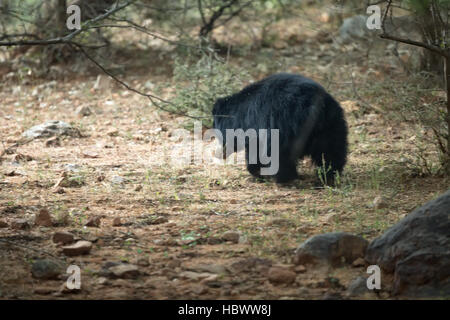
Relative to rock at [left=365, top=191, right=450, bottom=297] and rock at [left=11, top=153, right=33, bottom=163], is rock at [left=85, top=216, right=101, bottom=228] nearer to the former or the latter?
rock at [left=365, top=191, right=450, bottom=297]

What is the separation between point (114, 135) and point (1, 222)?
322 centimetres

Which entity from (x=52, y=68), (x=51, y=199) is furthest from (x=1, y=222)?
(x=52, y=68)

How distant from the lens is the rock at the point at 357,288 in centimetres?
289

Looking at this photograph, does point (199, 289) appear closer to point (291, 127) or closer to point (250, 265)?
point (250, 265)

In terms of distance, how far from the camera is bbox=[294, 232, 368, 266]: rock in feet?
10.6

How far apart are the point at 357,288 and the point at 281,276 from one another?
1.30 feet

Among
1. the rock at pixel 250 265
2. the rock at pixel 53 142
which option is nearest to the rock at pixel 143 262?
the rock at pixel 250 265

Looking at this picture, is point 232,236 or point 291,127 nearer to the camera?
point 232,236

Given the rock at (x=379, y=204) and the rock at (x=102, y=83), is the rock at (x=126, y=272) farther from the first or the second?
the rock at (x=102, y=83)

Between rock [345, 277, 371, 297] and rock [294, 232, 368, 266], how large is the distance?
28 centimetres

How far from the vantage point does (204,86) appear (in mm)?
7785

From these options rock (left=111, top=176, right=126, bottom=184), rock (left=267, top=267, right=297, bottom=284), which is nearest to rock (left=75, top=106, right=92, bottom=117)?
rock (left=111, top=176, right=126, bottom=184)

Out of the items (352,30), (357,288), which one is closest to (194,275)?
(357,288)
